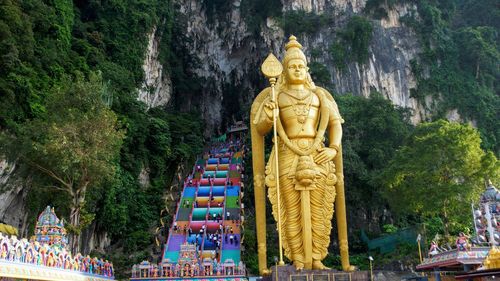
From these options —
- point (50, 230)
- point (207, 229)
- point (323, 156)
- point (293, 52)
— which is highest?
point (293, 52)

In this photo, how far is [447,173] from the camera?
12.6 meters

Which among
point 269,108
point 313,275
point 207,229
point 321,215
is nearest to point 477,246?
point 321,215

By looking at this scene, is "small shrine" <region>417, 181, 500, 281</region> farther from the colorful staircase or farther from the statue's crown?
the colorful staircase

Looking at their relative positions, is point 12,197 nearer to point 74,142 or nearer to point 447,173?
point 74,142

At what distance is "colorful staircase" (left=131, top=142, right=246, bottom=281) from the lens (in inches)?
424

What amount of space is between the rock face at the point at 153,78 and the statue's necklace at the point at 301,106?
50.4 feet

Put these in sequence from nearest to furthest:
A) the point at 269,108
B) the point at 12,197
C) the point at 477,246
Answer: the point at 477,246
the point at 269,108
the point at 12,197

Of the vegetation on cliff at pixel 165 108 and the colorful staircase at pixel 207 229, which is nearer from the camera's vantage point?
the colorful staircase at pixel 207 229

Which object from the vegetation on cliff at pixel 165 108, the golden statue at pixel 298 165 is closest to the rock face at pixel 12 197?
the vegetation on cliff at pixel 165 108

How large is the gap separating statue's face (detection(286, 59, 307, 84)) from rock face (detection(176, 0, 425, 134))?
54.6 ft

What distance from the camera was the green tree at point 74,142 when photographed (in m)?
10.2

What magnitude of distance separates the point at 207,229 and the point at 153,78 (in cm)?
1153

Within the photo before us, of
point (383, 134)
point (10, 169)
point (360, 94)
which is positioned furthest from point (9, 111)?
point (360, 94)

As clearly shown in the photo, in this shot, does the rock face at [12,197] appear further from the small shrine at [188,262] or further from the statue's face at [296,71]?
the statue's face at [296,71]
